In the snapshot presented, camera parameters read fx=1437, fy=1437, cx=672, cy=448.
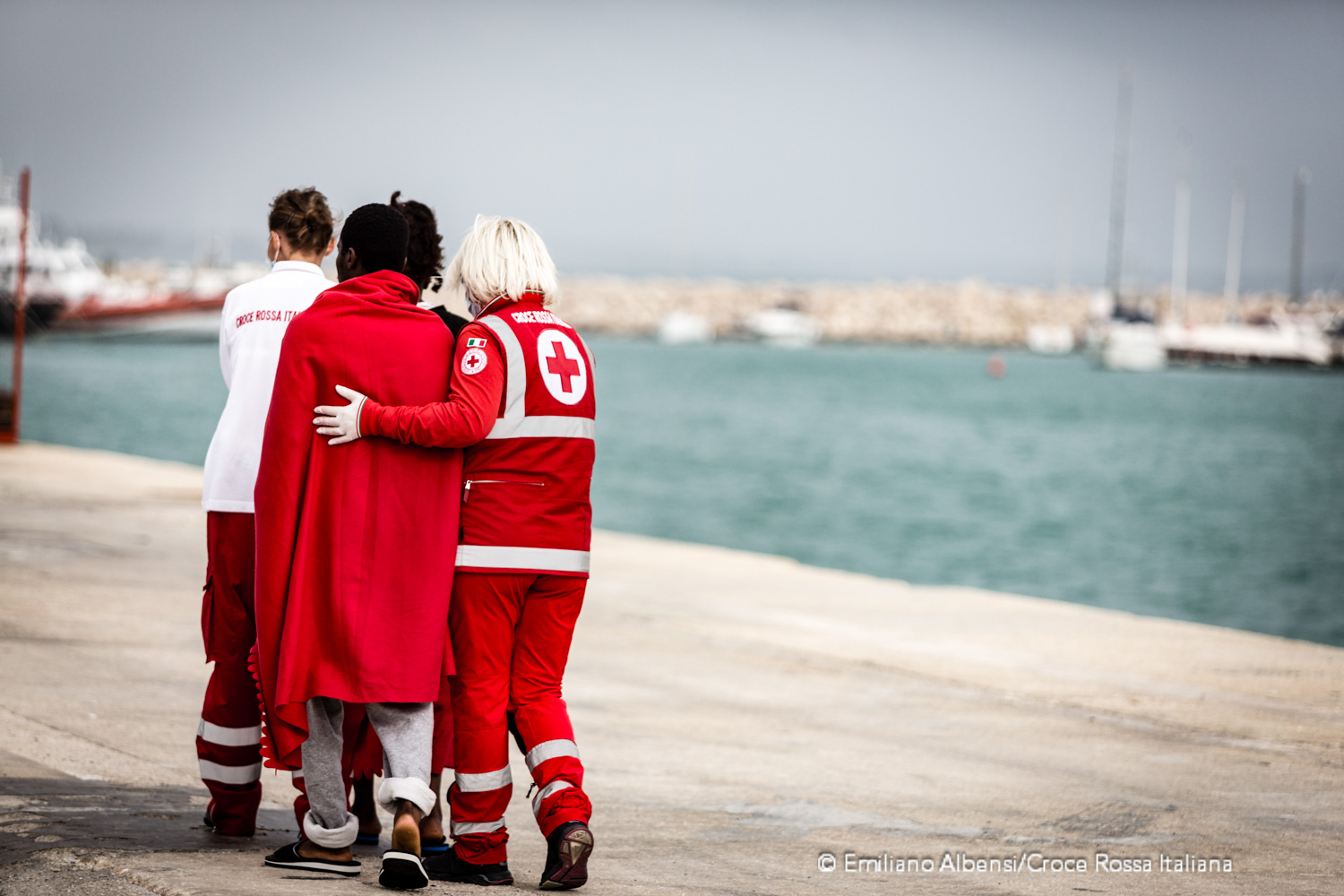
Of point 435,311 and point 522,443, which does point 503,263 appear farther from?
point 522,443

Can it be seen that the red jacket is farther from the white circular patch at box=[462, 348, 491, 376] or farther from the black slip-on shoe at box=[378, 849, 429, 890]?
the black slip-on shoe at box=[378, 849, 429, 890]

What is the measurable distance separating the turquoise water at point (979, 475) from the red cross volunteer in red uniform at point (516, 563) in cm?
2025

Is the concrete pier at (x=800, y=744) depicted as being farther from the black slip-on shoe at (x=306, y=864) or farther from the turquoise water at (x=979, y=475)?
the turquoise water at (x=979, y=475)

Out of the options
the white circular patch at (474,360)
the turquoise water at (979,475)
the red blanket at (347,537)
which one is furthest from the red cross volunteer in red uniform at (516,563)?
the turquoise water at (979,475)

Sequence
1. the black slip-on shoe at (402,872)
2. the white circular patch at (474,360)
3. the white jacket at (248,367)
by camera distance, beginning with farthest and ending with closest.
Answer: the white jacket at (248,367), the white circular patch at (474,360), the black slip-on shoe at (402,872)

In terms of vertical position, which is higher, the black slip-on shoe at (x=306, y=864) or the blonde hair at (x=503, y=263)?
the blonde hair at (x=503, y=263)

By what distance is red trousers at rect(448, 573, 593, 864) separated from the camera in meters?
4.09

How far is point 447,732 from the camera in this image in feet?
14.5

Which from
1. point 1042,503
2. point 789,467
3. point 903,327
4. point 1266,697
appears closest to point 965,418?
point 789,467

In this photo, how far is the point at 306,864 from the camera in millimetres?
4047

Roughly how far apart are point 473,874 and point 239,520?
A: 1.28m

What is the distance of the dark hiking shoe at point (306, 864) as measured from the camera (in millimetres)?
4047

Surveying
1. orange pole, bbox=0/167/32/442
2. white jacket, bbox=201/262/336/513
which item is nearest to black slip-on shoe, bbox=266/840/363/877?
white jacket, bbox=201/262/336/513

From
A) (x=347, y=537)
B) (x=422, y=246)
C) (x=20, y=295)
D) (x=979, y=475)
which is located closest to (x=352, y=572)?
(x=347, y=537)
